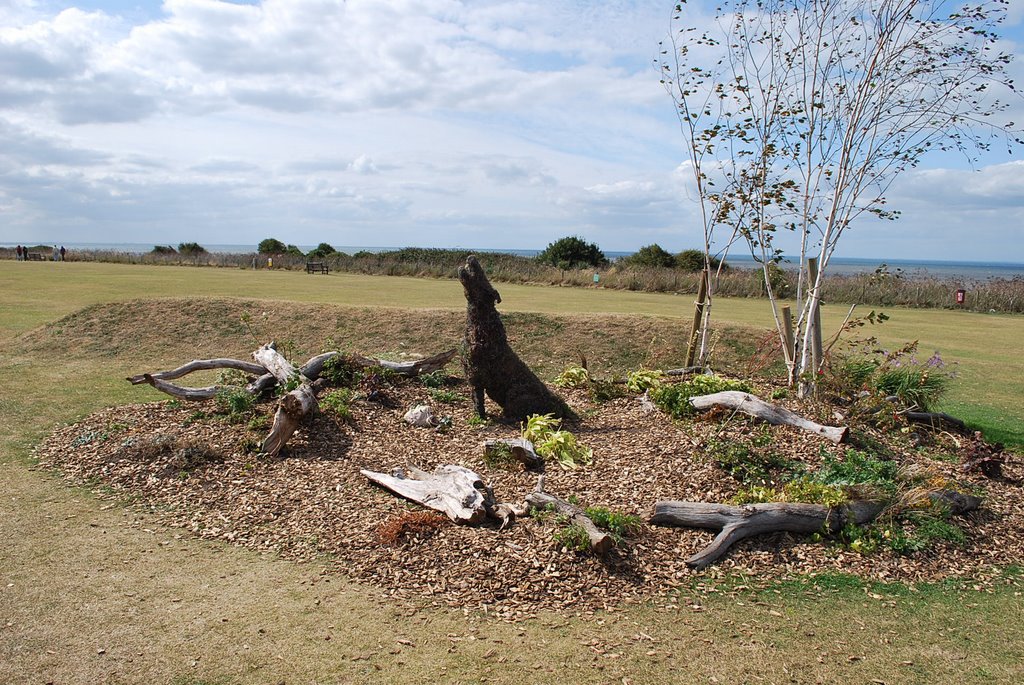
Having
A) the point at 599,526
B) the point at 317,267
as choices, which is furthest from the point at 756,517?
the point at 317,267

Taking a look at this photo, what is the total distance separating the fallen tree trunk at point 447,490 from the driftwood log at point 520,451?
0.66m

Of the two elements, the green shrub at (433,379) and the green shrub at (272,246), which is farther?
the green shrub at (272,246)

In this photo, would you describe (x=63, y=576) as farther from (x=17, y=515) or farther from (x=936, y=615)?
(x=936, y=615)

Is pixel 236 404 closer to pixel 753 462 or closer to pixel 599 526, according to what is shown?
pixel 599 526

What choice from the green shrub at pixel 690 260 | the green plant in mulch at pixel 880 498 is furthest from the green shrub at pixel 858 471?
the green shrub at pixel 690 260

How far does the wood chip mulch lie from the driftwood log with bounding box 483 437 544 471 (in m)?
0.12

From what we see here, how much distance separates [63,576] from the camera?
5.20 m

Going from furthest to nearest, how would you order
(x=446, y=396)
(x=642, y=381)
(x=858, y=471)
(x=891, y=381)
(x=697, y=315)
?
(x=697, y=315) → (x=642, y=381) → (x=446, y=396) → (x=891, y=381) → (x=858, y=471)

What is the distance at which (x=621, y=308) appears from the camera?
2158 centimetres

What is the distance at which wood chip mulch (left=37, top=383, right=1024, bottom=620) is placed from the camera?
5.09m

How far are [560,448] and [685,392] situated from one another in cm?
205

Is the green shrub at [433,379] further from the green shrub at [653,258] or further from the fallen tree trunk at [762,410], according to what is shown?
the green shrub at [653,258]

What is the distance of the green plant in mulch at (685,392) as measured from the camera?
845 cm

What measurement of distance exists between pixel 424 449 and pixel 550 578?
3.13m
